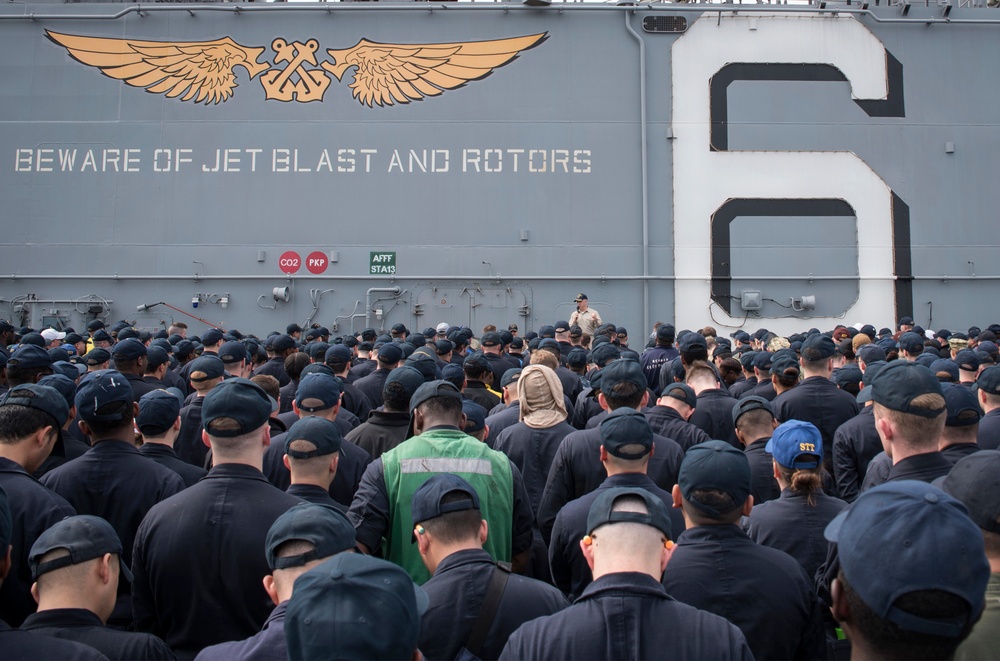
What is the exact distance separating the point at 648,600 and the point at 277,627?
1061 mm

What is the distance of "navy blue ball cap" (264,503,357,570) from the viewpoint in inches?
88.6

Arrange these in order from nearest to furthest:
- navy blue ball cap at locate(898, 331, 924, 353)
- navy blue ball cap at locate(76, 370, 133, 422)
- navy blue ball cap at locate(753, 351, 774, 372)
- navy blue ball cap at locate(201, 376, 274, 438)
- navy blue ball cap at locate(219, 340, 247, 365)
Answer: navy blue ball cap at locate(201, 376, 274, 438) → navy blue ball cap at locate(76, 370, 133, 422) → navy blue ball cap at locate(219, 340, 247, 365) → navy blue ball cap at locate(753, 351, 774, 372) → navy blue ball cap at locate(898, 331, 924, 353)

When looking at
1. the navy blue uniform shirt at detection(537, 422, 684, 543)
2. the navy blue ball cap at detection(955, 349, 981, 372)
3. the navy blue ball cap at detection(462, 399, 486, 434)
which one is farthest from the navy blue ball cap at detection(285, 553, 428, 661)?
the navy blue ball cap at detection(955, 349, 981, 372)

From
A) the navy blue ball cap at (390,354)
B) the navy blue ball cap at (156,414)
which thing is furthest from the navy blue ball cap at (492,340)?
the navy blue ball cap at (156,414)

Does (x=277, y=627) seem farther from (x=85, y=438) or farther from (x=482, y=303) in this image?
(x=482, y=303)

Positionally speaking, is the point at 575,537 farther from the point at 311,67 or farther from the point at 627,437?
the point at 311,67

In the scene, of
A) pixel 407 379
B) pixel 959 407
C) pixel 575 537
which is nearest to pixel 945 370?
pixel 959 407

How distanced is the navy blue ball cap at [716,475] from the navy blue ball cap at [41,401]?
9.30 ft

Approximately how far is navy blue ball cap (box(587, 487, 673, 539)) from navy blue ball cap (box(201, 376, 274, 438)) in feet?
5.25

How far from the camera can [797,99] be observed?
15336 millimetres

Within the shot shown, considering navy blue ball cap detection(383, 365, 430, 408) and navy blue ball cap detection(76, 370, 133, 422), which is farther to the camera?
navy blue ball cap detection(383, 365, 430, 408)

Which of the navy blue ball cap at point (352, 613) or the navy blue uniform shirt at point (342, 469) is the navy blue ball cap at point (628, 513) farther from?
the navy blue uniform shirt at point (342, 469)

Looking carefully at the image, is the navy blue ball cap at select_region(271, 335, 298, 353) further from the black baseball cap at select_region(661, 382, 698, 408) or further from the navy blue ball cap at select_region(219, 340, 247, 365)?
the black baseball cap at select_region(661, 382, 698, 408)

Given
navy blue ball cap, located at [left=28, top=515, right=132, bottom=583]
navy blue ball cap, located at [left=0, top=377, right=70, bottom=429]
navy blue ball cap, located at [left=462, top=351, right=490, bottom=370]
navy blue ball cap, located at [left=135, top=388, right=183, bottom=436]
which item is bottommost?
navy blue ball cap, located at [left=28, top=515, right=132, bottom=583]
